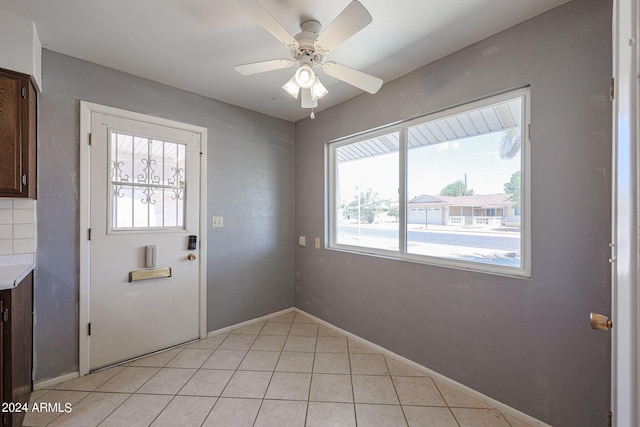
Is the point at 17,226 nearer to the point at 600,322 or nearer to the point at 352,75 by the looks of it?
→ the point at 352,75

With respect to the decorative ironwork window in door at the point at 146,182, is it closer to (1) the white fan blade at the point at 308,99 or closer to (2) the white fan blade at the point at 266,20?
(1) the white fan blade at the point at 308,99

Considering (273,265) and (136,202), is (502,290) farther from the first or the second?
(136,202)

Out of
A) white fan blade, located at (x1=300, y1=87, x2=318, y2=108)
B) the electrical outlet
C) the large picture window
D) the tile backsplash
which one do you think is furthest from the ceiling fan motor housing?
the tile backsplash

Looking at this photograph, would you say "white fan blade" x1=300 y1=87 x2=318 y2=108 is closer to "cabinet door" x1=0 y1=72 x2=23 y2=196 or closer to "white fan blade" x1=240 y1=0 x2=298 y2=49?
"white fan blade" x1=240 y1=0 x2=298 y2=49

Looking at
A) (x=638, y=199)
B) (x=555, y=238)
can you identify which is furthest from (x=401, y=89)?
(x=638, y=199)

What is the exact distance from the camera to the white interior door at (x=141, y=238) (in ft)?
6.88

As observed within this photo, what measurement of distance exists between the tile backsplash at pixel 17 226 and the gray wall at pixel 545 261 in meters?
2.81

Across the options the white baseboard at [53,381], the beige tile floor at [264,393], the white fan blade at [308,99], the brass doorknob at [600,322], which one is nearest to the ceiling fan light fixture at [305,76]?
the white fan blade at [308,99]

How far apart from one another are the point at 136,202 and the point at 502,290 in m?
2.90

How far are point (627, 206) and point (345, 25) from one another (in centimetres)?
127

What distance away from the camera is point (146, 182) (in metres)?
Result: 2.31

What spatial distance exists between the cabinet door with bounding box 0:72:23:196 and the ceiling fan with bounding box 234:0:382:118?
1.42 m

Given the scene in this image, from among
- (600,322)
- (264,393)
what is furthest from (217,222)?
(600,322)

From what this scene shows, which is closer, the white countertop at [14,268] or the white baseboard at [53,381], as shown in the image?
the white countertop at [14,268]
